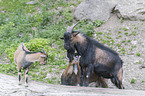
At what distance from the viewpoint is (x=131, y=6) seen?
38.8ft

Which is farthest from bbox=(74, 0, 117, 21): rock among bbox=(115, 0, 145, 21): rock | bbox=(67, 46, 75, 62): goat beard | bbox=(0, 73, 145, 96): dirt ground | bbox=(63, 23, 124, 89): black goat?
bbox=(0, 73, 145, 96): dirt ground

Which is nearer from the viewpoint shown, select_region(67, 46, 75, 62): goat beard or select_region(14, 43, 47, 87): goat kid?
select_region(14, 43, 47, 87): goat kid

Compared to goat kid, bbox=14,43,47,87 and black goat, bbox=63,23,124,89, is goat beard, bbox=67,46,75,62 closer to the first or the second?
black goat, bbox=63,23,124,89

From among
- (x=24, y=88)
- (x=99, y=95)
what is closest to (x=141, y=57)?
(x=99, y=95)

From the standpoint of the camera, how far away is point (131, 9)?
1170cm

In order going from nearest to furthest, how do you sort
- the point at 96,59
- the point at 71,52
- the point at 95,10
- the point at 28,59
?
1. the point at 28,59
2. the point at 71,52
3. the point at 96,59
4. the point at 95,10

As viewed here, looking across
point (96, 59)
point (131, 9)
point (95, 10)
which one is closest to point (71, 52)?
point (96, 59)

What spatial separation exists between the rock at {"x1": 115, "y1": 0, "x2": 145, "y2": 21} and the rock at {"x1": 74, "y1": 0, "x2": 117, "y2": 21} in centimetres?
49

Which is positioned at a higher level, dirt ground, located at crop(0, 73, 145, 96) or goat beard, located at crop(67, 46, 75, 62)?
goat beard, located at crop(67, 46, 75, 62)

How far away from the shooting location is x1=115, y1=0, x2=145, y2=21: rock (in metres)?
11.4

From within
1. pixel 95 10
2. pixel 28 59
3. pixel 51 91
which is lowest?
pixel 51 91

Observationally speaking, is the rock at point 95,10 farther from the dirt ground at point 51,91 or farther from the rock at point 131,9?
the dirt ground at point 51,91

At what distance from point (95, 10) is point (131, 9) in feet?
6.59

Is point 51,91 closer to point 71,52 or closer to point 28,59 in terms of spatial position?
point 28,59
